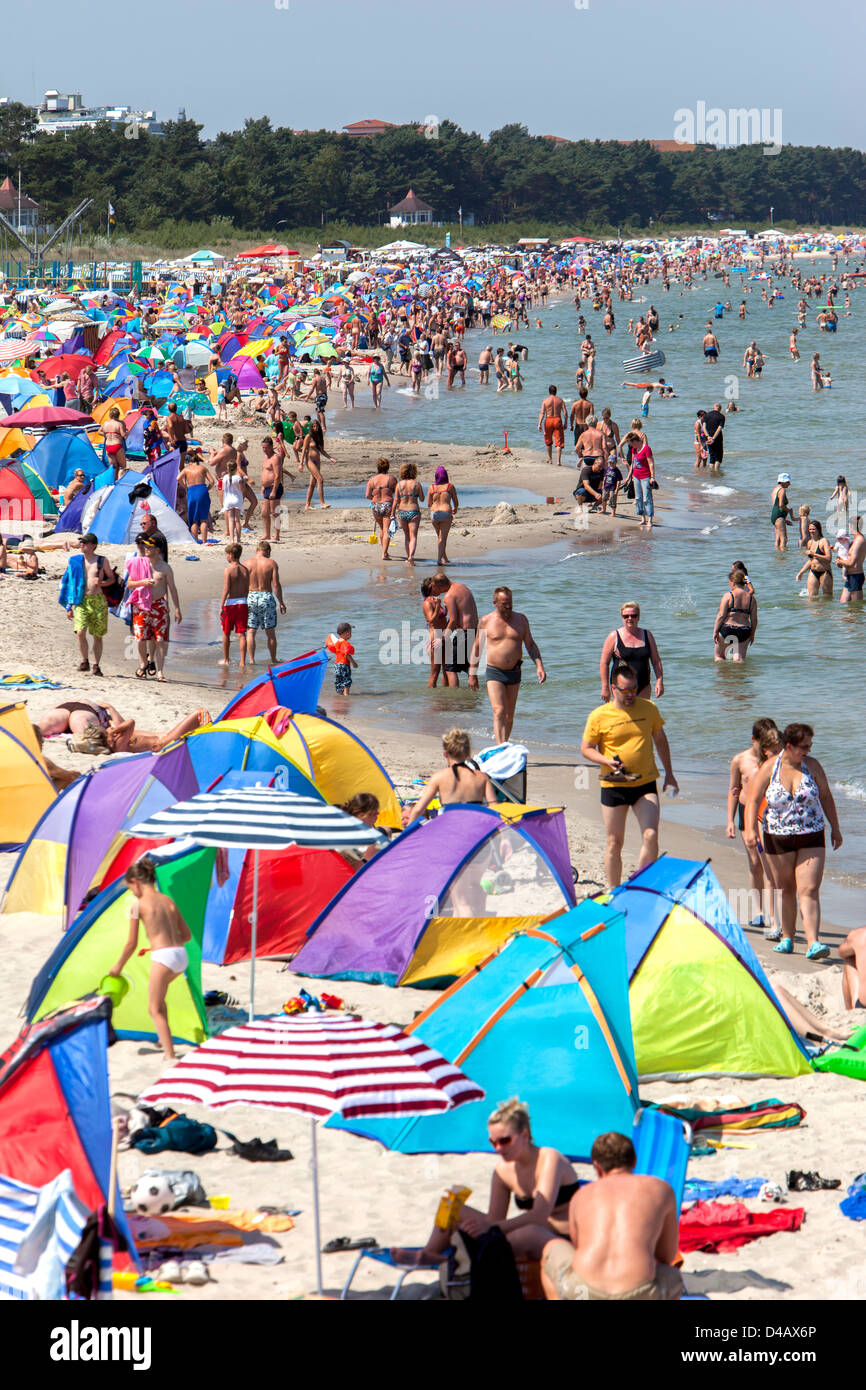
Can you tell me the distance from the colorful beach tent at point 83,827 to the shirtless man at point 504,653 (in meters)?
A: 3.03

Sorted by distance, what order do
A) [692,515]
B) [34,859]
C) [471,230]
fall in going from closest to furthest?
1. [34,859]
2. [692,515]
3. [471,230]

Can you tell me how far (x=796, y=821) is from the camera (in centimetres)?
786

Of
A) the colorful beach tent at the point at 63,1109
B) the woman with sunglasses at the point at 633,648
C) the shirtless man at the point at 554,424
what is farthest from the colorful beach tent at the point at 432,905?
the shirtless man at the point at 554,424

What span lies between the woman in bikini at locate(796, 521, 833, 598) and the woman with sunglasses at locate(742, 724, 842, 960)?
1034 centimetres

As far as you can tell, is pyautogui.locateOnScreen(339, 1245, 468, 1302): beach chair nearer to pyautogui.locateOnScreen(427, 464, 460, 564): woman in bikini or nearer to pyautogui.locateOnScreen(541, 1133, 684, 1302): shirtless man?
pyautogui.locateOnScreen(541, 1133, 684, 1302): shirtless man

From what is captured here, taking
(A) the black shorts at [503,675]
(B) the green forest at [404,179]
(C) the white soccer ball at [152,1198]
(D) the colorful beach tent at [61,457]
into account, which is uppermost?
(B) the green forest at [404,179]

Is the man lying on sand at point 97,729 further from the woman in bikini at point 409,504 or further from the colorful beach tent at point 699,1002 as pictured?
the woman in bikini at point 409,504

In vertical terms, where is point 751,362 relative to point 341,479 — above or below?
above

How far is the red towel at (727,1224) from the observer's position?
5309 mm

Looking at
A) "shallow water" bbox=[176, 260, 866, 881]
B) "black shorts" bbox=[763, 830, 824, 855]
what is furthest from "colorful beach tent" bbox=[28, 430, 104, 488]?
"black shorts" bbox=[763, 830, 824, 855]

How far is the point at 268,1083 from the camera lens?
4.51 meters
